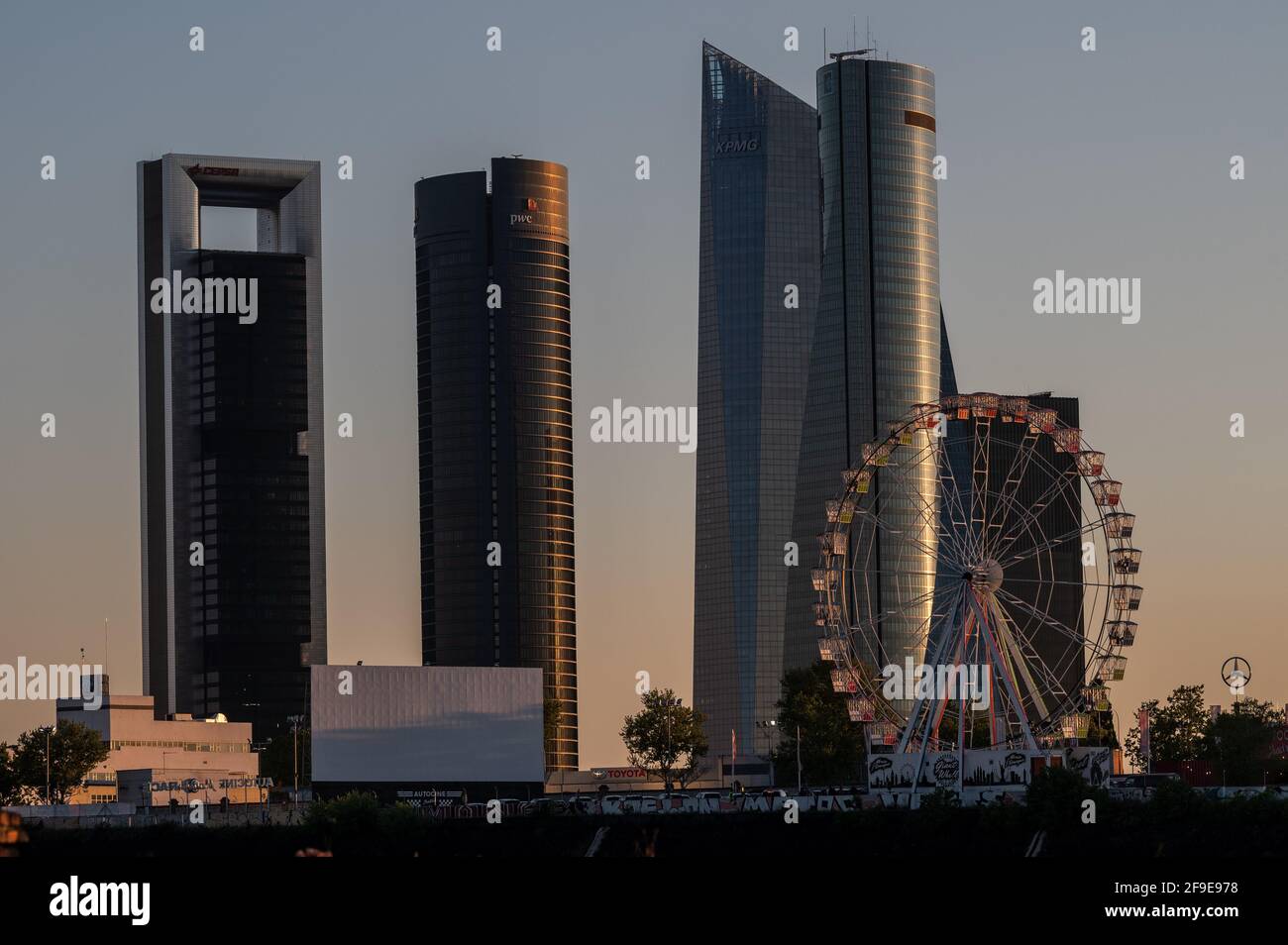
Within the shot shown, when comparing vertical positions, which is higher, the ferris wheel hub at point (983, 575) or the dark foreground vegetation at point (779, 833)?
the ferris wheel hub at point (983, 575)

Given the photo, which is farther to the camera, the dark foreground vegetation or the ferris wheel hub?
the ferris wheel hub

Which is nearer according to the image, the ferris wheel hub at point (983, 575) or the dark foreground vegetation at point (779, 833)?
the dark foreground vegetation at point (779, 833)

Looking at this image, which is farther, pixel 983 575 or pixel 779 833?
pixel 983 575

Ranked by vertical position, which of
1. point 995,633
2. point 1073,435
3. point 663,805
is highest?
point 1073,435

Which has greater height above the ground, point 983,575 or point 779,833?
point 983,575

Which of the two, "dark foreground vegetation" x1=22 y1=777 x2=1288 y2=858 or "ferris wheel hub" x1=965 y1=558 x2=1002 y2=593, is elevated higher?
"ferris wheel hub" x1=965 y1=558 x2=1002 y2=593
